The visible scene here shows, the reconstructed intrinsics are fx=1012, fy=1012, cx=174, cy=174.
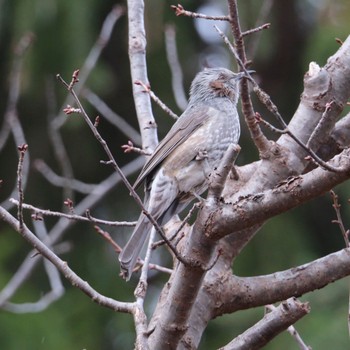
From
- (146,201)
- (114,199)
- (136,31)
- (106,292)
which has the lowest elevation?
(106,292)

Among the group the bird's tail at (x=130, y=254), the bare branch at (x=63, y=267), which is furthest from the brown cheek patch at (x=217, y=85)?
the bare branch at (x=63, y=267)

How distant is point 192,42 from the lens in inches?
349

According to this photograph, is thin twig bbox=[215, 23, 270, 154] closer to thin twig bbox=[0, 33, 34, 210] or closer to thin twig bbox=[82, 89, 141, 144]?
thin twig bbox=[82, 89, 141, 144]

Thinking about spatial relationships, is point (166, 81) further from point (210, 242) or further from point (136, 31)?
point (210, 242)

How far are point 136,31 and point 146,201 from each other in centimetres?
110

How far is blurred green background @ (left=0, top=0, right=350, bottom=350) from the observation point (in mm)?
7734

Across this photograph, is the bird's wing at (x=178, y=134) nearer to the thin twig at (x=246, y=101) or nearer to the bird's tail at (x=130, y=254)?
the bird's tail at (x=130, y=254)

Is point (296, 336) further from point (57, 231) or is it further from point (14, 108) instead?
point (14, 108)

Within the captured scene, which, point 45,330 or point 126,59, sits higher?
point 126,59

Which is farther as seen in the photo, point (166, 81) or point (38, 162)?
point (166, 81)

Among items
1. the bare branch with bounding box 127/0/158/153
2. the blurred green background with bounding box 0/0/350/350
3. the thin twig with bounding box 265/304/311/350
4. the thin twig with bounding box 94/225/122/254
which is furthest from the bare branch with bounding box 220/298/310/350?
the blurred green background with bounding box 0/0/350/350

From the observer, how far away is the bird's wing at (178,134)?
4965 millimetres

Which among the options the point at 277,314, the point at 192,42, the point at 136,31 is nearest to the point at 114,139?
the point at 192,42

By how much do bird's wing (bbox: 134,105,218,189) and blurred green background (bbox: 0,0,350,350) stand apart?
1866 mm
